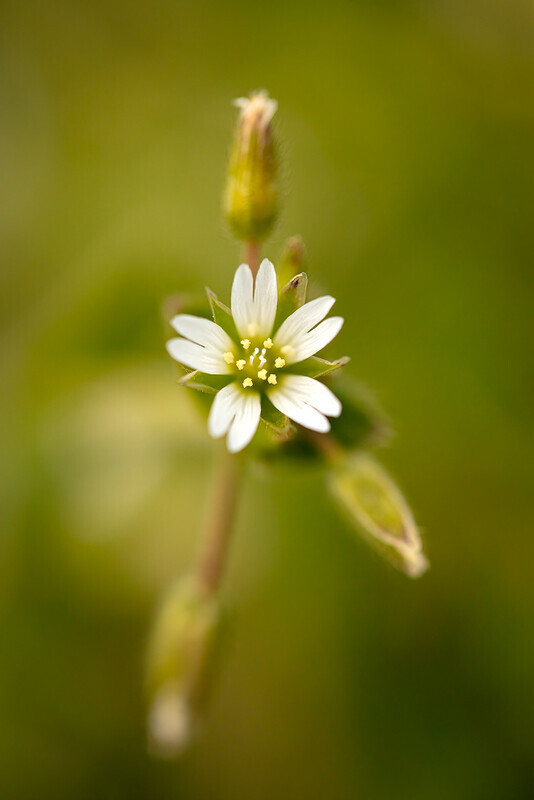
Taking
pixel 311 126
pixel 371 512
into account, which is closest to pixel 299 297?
pixel 371 512

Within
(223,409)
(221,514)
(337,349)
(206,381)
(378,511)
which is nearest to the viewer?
(223,409)

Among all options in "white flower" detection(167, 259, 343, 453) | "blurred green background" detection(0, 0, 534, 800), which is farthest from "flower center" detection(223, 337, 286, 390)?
"blurred green background" detection(0, 0, 534, 800)

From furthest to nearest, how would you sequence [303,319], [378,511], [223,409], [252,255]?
[252,255]
[378,511]
[303,319]
[223,409]

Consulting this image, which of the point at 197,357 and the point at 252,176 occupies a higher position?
the point at 252,176

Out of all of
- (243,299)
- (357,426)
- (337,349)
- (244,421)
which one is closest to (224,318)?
(243,299)

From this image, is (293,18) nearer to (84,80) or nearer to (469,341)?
(84,80)

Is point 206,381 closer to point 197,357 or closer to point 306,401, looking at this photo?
point 197,357

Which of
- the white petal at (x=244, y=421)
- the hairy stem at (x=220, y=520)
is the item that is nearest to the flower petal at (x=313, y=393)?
the white petal at (x=244, y=421)
